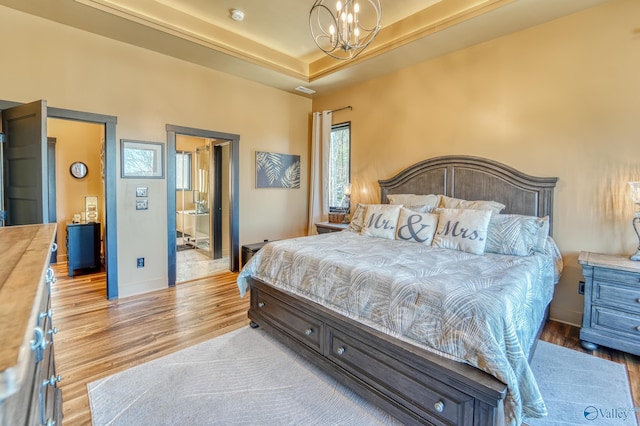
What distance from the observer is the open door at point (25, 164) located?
2.74m

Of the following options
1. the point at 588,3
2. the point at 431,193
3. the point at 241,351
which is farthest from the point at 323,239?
the point at 588,3

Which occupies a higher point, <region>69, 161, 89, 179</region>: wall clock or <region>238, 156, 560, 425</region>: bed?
<region>69, 161, 89, 179</region>: wall clock

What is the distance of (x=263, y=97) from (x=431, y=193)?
2992 millimetres

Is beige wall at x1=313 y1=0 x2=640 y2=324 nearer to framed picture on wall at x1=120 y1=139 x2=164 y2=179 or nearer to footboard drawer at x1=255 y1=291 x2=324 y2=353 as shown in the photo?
footboard drawer at x1=255 y1=291 x2=324 y2=353

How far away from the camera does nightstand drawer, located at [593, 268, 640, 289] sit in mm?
2330

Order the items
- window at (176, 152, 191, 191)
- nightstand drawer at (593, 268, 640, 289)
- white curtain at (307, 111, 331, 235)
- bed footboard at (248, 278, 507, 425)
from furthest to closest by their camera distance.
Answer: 1. window at (176, 152, 191, 191)
2. white curtain at (307, 111, 331, 235)
3. nightstand drawer at (593, 268, 640, 289)
4. bed footboard at (248, 278, 507, 425)

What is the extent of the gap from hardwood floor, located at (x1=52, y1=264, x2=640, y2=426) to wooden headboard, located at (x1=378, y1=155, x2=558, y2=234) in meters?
1.26

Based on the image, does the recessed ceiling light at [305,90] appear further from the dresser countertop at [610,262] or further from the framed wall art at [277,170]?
the dresser countertop at [610,262]

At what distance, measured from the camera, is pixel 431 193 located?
3.89 meters

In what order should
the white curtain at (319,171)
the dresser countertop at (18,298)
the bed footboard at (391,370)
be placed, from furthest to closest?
the white curtain at (319,171), the bed footboard at (391,370), the dresser countertop at (18,298)

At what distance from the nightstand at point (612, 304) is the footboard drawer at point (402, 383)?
1.87m

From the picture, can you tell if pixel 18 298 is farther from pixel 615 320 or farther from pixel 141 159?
pixel 141 159

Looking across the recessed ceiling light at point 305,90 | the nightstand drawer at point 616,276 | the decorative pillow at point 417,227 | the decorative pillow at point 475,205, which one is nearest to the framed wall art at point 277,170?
the recessed ceiling light at point 305,90

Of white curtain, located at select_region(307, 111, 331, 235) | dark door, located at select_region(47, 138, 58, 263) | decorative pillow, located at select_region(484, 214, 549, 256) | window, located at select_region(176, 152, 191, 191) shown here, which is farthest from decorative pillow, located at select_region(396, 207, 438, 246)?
window, located at select_region(176, 152, 191, 191)
